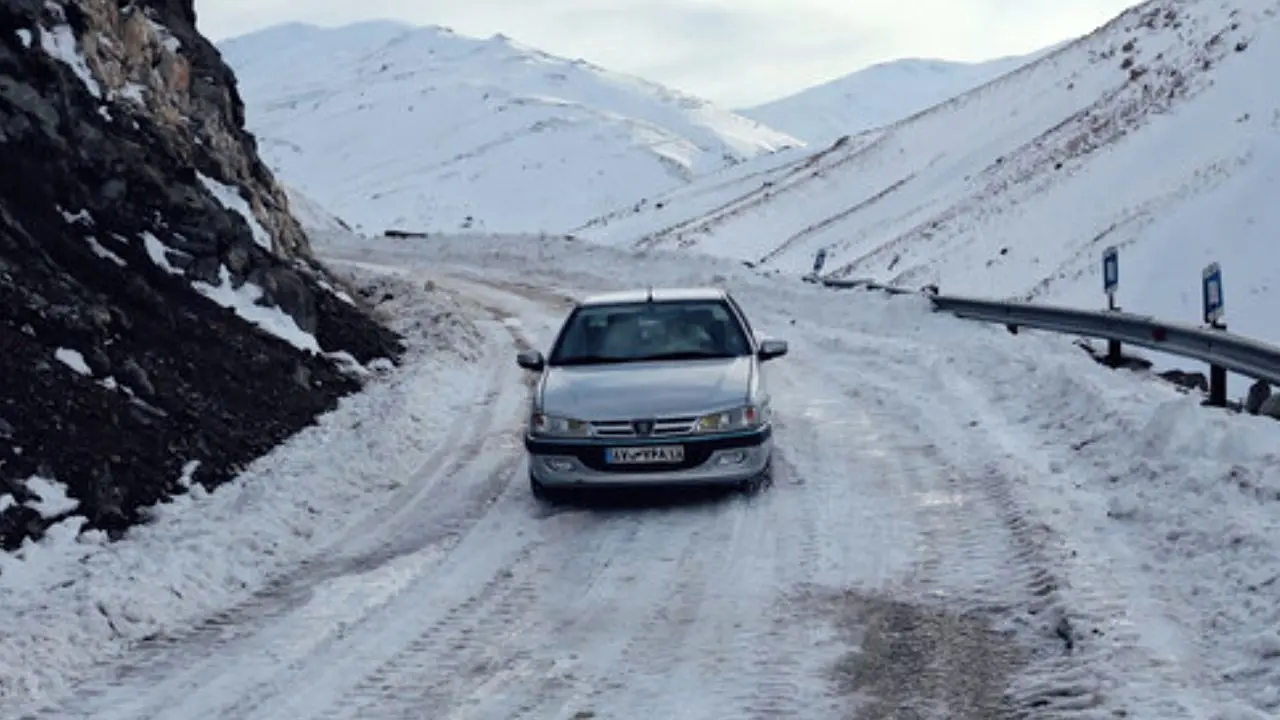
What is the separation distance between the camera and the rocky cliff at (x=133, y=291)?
955cm

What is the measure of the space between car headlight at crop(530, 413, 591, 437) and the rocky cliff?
2.71 metres

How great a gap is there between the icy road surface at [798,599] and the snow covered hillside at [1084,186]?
12.1 metres

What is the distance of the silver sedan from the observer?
9453mm

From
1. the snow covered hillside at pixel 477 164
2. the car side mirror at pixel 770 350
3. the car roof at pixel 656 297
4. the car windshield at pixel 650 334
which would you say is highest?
the snow covered hillside at pixel 477 164

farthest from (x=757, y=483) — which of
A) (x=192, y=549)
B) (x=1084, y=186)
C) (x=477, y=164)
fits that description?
(x=477, y=164)

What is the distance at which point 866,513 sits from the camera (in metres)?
9.09

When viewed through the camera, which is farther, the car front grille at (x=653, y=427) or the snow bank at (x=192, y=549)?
the car front grille at (x=653, y=427)

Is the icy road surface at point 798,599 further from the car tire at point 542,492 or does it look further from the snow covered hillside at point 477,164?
the snow covered hillside at point 477,164

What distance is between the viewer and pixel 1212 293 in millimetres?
11617

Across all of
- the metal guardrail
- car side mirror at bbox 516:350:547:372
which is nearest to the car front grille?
car side mirror at bbox 516:350:547:372

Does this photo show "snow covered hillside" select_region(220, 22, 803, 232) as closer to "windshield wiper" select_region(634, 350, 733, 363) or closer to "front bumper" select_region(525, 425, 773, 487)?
"windshield wiper" select_region(634, 350, 733, 363)

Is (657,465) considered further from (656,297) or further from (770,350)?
(656,297)

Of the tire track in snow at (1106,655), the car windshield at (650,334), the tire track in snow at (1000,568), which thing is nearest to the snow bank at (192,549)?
the car windshield at (650,334)

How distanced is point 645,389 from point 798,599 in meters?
2.94
